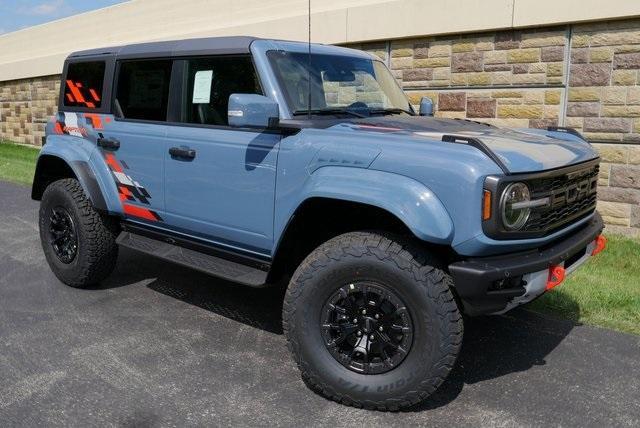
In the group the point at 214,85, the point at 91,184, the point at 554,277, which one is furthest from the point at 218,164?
the point at 554,277

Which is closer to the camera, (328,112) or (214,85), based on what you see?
(328,112)

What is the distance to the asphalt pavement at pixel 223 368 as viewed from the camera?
3082 mm

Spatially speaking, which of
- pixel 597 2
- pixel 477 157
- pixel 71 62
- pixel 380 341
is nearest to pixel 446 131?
pixel 477 157

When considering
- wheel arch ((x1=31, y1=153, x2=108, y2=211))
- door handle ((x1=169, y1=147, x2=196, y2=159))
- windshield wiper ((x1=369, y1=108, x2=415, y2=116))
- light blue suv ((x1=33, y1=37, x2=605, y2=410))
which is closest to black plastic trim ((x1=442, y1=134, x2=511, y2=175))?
light blue suv ((x1=33, y1=37, x2=605, y2=410))

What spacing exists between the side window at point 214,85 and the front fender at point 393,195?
3.07 ft

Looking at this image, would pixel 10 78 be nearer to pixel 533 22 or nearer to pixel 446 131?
pixel 533 22

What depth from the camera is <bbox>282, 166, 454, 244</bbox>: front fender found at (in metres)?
2.87

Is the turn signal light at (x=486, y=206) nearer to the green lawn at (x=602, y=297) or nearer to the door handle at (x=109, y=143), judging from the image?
the green lawn at (x=602, y=297)

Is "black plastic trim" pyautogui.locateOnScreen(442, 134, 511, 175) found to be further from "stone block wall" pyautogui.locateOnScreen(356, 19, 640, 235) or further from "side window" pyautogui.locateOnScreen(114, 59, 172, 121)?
"stone block wall" pyautogui.locateOnScreen(356, 19, 640, 235)

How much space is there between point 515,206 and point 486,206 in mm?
167

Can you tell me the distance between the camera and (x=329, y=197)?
126 inches

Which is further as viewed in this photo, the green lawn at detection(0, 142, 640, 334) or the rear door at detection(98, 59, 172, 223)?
the green lawn at detection(0, 142, 640, 334)

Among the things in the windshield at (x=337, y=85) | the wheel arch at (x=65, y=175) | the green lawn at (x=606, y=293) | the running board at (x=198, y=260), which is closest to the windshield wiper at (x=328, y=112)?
the windshield at (x=337, y=85)

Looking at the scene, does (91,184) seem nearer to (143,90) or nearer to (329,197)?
(143,90)
